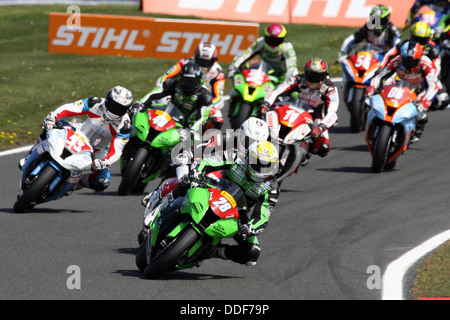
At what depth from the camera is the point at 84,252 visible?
9602mm

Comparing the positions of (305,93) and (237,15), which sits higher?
(305,93)

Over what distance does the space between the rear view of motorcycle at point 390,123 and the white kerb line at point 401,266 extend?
3.56 meters

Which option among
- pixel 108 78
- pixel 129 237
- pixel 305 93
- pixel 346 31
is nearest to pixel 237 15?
pixel 346 31

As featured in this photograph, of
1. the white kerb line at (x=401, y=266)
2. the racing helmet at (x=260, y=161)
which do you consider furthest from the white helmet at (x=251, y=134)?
the white kerb line at (x=401, y=266)

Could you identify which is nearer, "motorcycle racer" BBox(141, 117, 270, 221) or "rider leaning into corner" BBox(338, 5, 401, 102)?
"motorcycle racer" BBox(141, 117, 270, 221)

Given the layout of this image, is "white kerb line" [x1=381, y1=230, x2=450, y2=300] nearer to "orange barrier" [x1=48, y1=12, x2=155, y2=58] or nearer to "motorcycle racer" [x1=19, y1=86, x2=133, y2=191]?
"motorcycle racer" [x1=19, y1=86, x2=133, y2=191]

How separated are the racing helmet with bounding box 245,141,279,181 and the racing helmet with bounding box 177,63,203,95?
4.92m

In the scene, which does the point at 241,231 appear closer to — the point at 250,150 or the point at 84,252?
the point at 250,150

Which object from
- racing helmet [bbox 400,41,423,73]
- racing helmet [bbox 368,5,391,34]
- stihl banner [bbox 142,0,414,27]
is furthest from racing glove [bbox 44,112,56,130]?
stihl banner [bbox 142,0,414,27]

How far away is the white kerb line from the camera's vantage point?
27.1ft

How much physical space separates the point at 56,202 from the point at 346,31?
16238 mm

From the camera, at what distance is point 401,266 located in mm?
9344

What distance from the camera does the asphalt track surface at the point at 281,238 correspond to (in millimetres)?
8164

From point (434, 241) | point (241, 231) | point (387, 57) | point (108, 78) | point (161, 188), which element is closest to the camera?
point (241, 231)
